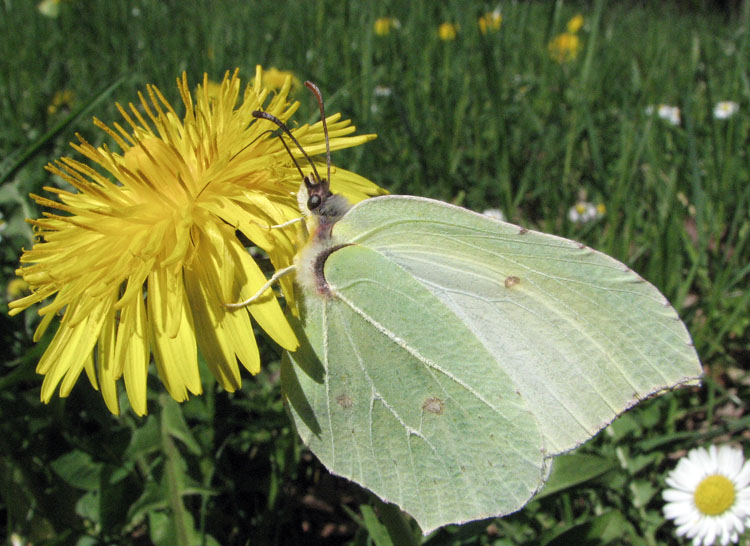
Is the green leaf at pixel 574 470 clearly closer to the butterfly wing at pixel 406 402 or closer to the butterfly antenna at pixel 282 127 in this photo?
the butterfly wing at pixel 406 402

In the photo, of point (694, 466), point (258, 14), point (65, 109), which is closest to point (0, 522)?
point (694, 466)

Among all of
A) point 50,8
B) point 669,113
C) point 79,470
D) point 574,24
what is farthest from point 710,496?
point 50,8

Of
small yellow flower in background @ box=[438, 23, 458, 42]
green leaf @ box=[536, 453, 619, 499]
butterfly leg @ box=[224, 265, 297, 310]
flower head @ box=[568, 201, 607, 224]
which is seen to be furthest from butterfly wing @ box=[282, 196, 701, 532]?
small yellow flower in background @ box=[438, 23, 458, 42]

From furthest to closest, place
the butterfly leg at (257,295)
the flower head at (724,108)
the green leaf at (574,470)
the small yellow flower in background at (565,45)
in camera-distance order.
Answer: the small yellow flower in background at (565,45) < the flower head at (724,108) < the green leaf at (574,470) < the butterfly leg at (257,295)

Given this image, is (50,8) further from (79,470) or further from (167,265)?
(167,265)

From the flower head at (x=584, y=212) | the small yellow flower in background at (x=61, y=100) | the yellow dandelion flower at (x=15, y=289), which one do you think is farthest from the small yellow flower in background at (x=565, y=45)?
the yellow dandelion flower at (x=15, y=289)

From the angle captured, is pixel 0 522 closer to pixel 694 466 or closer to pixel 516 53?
pixel 694 466

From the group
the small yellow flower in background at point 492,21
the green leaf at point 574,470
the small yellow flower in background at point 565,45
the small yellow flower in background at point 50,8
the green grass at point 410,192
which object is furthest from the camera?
the small yellow flower in background at point 50,8
